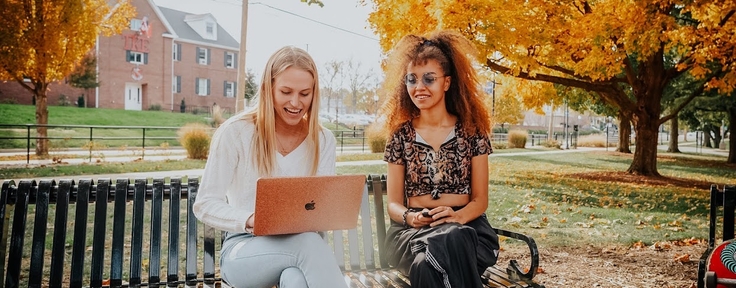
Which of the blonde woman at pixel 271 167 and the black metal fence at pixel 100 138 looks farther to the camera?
the black metal fence at pixel 100 138

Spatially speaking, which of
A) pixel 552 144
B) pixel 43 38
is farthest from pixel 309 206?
pixel 552 144

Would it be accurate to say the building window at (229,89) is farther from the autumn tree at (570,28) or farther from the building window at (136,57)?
the autumn tree at (570,28)

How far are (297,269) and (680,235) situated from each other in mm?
6284

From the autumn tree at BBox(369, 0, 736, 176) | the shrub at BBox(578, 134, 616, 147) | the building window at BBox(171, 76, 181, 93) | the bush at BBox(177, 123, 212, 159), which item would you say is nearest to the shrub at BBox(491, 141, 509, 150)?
the shrub at BBox(578, 134, 616, 147)

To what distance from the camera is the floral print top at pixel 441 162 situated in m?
3.31

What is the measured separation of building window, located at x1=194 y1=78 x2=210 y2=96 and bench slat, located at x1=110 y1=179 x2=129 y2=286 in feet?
128

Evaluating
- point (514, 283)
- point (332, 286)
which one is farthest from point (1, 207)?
point (514, 283)

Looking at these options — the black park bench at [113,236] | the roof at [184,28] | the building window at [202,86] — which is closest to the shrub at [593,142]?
the roof at [184,28]

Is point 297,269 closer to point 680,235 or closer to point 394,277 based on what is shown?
point 394,277

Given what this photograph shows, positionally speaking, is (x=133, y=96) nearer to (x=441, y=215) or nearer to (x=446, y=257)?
(x=441, y=215)

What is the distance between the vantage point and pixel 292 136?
10.0ft

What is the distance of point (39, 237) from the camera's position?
2.97m

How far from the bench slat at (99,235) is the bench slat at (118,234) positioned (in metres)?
0.05

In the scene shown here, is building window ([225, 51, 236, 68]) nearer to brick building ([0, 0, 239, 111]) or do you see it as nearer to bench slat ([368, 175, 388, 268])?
brick building ([0, 0, 239, 111])
